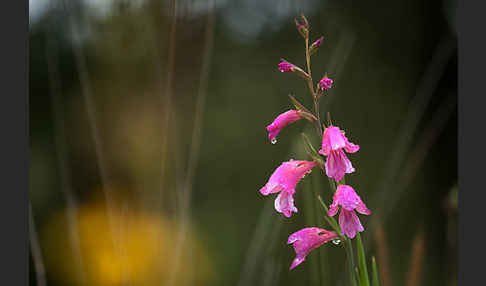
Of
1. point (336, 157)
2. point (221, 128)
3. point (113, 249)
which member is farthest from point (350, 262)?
point (221, 128)

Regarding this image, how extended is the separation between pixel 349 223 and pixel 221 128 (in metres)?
1.03

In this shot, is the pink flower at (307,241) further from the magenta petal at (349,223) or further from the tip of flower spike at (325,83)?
the tip of flower spike at (325,83)

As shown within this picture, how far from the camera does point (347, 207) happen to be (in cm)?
44

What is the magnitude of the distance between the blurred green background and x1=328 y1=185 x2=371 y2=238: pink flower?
0.69 m

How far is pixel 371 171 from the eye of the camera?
1444mm

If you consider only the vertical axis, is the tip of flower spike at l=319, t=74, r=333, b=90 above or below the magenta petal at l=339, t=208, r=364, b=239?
above

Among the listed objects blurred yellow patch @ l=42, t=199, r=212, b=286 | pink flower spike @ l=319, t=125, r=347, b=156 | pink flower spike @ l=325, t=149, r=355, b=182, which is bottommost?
blurred yellow patch @ l=42, t=199, r=212, b=286

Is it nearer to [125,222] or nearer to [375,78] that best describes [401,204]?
[375,78]

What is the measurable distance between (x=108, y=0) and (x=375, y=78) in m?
0.93

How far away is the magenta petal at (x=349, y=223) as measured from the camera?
1.46 ft

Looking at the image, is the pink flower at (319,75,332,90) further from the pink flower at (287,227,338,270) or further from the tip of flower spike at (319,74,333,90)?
the pink flower at (287,227,338,270)

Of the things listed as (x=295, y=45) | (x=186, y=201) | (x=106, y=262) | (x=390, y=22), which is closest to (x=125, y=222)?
(x=106, y=262)

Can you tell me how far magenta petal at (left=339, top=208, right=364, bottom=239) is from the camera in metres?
0.45

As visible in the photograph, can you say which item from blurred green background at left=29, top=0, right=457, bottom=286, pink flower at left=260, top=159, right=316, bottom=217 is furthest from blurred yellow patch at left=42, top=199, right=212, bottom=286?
pink flower at left=260, top=159, right=316, bottom=217
